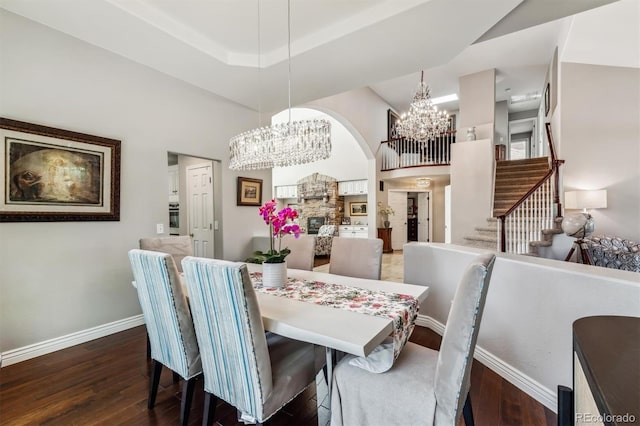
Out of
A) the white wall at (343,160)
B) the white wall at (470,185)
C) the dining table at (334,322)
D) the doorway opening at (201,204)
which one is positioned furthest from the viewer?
the white wall at (343,160)

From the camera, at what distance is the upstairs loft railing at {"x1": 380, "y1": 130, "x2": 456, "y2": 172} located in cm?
770

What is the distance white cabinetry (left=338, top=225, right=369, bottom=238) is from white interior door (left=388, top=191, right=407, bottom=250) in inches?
35.5

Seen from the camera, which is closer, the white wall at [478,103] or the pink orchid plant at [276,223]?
the pink orchid plant at [276,223]

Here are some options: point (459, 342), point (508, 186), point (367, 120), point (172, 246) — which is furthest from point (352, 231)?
point (459, 342)

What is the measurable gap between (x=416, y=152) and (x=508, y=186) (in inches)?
106

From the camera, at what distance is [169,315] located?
156cm

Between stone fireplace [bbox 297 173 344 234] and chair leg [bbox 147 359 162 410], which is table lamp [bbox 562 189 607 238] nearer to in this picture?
chair leg [bbox 147 359 162 410]

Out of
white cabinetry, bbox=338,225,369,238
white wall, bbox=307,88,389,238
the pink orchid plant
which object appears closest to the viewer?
the pink orchid plant

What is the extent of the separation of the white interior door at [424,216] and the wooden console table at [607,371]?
30.8 feet

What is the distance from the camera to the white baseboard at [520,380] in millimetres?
1782

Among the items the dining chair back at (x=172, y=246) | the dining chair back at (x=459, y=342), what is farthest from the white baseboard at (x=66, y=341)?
A: the dining chair back at (x=459, y=342)

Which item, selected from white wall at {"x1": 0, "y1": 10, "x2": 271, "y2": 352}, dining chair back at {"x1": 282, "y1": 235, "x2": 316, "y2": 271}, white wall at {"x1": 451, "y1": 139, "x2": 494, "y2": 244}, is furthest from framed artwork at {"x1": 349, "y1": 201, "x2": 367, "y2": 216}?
dining chair back at {"x1": 282, "y1": 235, "x2": 316, "y2": 271}

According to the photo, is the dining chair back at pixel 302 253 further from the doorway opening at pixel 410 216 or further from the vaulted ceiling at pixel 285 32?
the doorway opening at pixel 410 216

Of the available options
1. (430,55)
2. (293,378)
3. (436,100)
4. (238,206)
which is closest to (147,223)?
(238,206)
